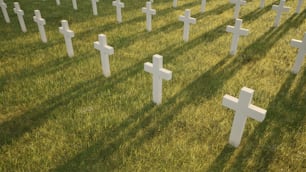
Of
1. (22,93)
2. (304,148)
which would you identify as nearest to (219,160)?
(304,148)

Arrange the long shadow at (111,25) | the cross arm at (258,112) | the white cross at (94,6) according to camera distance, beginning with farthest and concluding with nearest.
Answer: the white cross at (94,6) → the long shadow at (111,25) → the cross arm at (258,112)

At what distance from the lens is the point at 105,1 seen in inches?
424

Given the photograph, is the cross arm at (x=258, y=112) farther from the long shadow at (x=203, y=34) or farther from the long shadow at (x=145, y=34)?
the long shadow at (x=145, y=34)

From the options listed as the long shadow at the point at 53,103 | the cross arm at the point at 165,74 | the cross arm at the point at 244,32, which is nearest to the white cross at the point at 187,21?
the cross arm at the point at 244,32

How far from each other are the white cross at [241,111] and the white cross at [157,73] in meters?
1.01

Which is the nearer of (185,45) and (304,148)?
(304,148)

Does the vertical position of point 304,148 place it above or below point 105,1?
below

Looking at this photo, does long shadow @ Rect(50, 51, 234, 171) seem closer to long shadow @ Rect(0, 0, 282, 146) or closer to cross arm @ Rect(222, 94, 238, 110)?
long shadow @ Rect(0, 0, 282, 146)

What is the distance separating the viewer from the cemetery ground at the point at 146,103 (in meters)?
3.23

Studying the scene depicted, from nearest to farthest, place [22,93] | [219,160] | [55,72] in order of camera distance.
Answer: [219,160] → [22,93] → [55,72]

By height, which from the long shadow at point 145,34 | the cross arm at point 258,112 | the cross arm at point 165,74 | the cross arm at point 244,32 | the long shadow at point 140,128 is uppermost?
the cross arm at point 244,32

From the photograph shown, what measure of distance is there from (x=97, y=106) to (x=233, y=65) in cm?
303

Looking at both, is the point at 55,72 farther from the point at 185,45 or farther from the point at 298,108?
the point at 298,108

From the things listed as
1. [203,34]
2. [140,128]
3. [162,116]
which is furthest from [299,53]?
[140,128]
